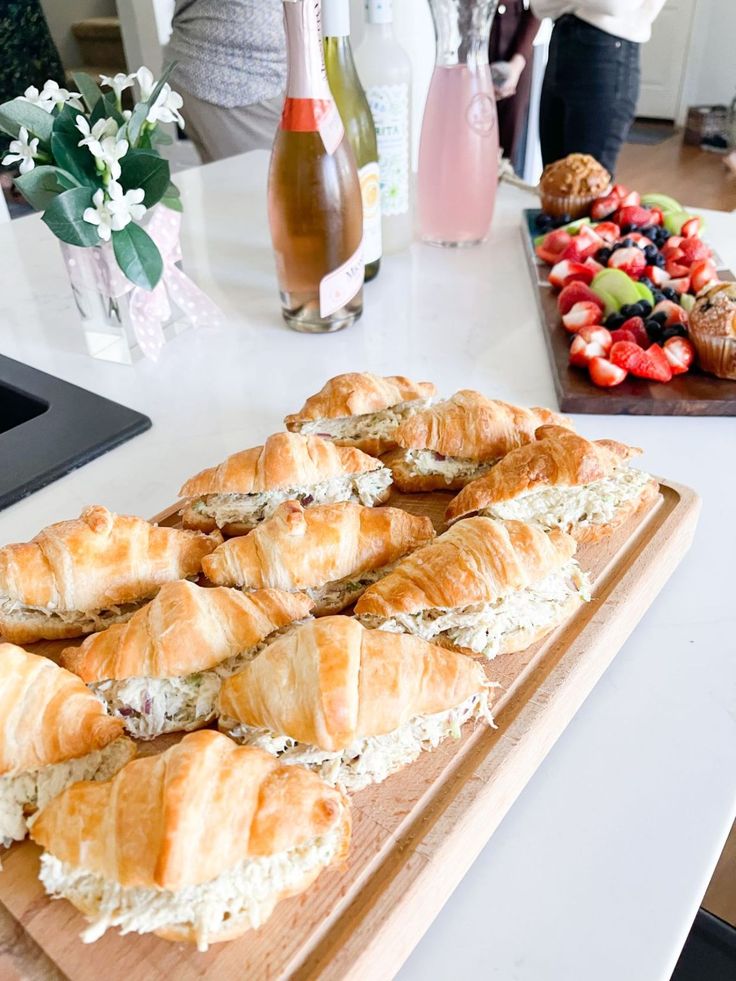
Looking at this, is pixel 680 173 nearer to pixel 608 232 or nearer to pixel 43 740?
pixel 608 232

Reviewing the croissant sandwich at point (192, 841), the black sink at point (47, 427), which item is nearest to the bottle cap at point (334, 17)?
the black sink at point (47, 427)

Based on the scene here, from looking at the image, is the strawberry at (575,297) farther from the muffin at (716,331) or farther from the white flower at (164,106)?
the white flower at (164,106)

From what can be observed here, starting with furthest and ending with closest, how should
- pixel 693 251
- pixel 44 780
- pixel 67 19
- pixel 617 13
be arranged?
pixel 67 19 → pixel 617 13 → pixel 693 251 → pixel 44 780

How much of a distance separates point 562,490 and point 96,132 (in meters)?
0.81

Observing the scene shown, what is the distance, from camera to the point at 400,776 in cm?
63

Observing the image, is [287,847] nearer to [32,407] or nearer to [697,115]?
[32,407]

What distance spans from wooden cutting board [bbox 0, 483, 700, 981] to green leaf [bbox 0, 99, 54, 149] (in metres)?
0.75

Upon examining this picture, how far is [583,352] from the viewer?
3.99 ft

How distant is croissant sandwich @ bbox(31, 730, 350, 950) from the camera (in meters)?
0.50

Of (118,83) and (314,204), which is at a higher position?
(118,83)

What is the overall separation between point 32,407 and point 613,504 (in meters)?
0.90

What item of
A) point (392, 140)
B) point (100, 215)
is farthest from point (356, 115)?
point (100, 215)

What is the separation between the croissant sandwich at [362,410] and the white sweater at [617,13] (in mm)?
1634

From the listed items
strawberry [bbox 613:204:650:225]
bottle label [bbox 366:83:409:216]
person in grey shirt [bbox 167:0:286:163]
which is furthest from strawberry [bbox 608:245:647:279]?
person in grey shirt [bbox 167:0:286:163]
